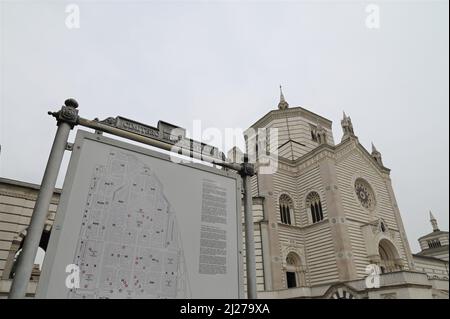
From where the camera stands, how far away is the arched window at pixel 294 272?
20.0 metres

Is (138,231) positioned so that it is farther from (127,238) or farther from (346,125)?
(346,125)

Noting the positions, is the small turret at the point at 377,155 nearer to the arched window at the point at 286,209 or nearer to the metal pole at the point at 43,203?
the arched window at the point at 286,209

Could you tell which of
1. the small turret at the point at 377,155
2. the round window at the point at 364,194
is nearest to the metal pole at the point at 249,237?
the round window at the point at 364,194

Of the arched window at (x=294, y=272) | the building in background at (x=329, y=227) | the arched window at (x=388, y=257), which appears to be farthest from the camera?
the arched window at (x=388, y=257)

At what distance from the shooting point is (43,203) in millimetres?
3459

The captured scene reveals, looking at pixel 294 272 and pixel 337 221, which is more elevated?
pixel 337 221

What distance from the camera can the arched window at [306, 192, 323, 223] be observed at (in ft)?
72.4

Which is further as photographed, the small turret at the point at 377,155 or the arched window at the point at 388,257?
the small turret at the point at 377,155

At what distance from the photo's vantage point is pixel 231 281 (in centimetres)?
441

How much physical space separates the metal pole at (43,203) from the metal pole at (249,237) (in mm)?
3229

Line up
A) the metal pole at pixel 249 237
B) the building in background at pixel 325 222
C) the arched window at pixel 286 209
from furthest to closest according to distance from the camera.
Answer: the arched window at pixel 286 209
the building in background at pixel 325 222
the metal pole at pixel 249 237

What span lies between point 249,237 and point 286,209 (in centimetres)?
1886

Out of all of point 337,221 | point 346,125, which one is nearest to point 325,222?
point 337,221
